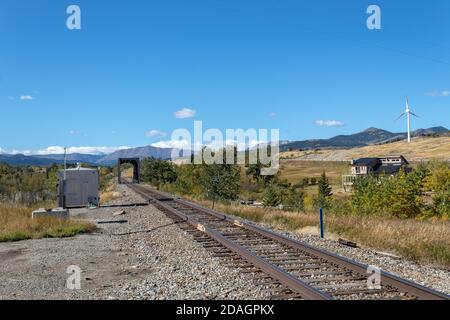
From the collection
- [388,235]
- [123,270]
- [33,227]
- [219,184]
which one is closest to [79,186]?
[33,227]

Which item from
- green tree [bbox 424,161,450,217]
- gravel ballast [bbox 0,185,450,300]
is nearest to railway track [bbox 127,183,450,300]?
gravel ballast [bbox 0,185,450,300]

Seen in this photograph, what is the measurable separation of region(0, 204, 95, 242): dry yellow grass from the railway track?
417 cm

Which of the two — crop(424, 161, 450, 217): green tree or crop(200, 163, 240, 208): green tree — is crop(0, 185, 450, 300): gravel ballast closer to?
crop(200, 163, 240, 208): green tree

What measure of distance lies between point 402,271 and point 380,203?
31233mm

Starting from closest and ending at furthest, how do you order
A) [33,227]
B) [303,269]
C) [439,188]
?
[303,269] < [33,227] < [439,188]

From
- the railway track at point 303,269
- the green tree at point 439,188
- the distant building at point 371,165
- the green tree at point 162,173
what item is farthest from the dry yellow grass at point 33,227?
the distant building at point 371,165

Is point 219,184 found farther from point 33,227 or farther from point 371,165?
point 371,165

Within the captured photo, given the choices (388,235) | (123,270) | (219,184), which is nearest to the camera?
(123,270)

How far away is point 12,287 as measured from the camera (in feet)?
26.5

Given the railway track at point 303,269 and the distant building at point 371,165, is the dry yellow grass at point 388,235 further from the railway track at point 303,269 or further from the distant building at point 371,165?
the distant building at point 371,165

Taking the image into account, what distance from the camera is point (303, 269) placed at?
9.16 metres

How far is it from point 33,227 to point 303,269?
10.4m

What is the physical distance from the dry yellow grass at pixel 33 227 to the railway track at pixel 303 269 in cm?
417

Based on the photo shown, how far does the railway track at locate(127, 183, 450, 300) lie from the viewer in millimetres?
7046
